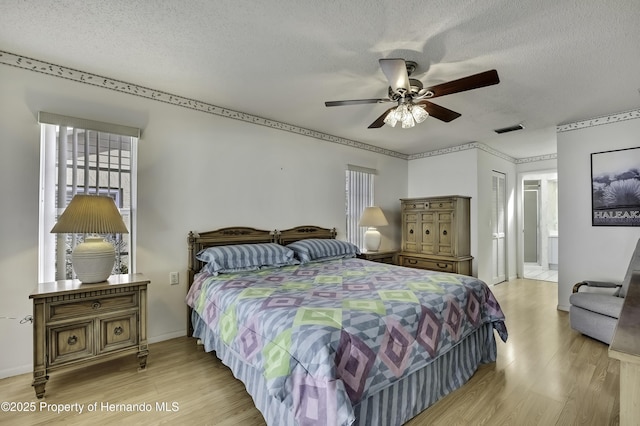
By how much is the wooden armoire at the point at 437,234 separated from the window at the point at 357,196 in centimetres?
73

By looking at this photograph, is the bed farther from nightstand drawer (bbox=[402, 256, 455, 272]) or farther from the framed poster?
the framed poster

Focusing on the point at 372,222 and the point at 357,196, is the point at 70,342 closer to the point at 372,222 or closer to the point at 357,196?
the point at 372,222

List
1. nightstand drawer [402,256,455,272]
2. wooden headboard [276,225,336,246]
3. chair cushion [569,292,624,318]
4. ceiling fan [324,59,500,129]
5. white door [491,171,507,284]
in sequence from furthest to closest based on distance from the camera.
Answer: white door [491,171,507,284], nightstand drawer [402,256,455,272], wooden headboard [276,225,336,246], chair cushion [569,292,624,318], ceiling fan [324,59,500,129]

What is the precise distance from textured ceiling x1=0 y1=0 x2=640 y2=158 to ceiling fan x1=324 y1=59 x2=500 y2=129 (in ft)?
0.85

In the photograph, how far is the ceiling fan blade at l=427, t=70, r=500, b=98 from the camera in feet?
6.02

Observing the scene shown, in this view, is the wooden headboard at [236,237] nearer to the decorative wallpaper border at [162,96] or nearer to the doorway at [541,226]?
the decorative wallpaper border at [162,96]

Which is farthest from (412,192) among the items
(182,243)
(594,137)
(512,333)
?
(182,243)

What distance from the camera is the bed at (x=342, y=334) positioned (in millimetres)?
1398

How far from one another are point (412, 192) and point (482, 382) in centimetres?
387

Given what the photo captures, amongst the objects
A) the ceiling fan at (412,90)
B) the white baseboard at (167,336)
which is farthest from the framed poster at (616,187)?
the white baseboard at (167,336)

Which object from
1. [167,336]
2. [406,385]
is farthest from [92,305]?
[406,385]

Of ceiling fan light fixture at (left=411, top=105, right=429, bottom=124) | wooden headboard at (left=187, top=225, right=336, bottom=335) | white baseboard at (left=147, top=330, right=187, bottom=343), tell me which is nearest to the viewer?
ceiling fan light fixture at (left=411, top=105, right=429, bottom=124)

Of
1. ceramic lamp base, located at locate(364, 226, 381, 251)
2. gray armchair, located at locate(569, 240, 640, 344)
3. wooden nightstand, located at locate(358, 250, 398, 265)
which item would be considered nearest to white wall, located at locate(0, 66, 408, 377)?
ceramic lamp base, located at locate(364, 226, 381, 251)

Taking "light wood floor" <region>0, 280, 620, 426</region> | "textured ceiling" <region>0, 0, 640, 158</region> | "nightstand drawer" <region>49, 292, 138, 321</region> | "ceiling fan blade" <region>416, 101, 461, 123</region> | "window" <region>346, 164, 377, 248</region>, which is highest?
"textured ceiling" <region>0, 0, 640, 158</region>
